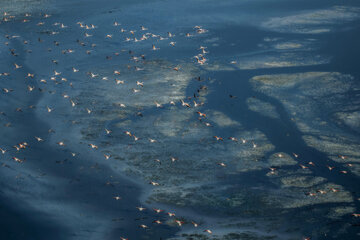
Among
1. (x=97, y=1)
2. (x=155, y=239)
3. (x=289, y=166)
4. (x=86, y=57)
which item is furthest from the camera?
(x=97, y=1)

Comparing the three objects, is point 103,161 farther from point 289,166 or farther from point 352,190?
point 352,190

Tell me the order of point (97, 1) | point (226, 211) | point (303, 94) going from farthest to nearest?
point (97, 1), point (303, 94), point (226, 211)

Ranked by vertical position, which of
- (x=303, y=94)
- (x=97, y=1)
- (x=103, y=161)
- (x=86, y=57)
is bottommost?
(x=103, y=161)

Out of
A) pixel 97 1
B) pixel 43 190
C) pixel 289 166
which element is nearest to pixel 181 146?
pixel 289 166

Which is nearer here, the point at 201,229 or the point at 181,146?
the point at 201,229

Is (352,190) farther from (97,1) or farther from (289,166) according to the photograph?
(97,1)

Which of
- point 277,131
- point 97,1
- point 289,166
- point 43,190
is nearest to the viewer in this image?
point 43,190

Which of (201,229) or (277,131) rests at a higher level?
(277,131)

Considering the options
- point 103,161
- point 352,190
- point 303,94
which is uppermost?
point 303,94

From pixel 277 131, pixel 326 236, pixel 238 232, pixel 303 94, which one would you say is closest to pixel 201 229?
pixel 238 232
